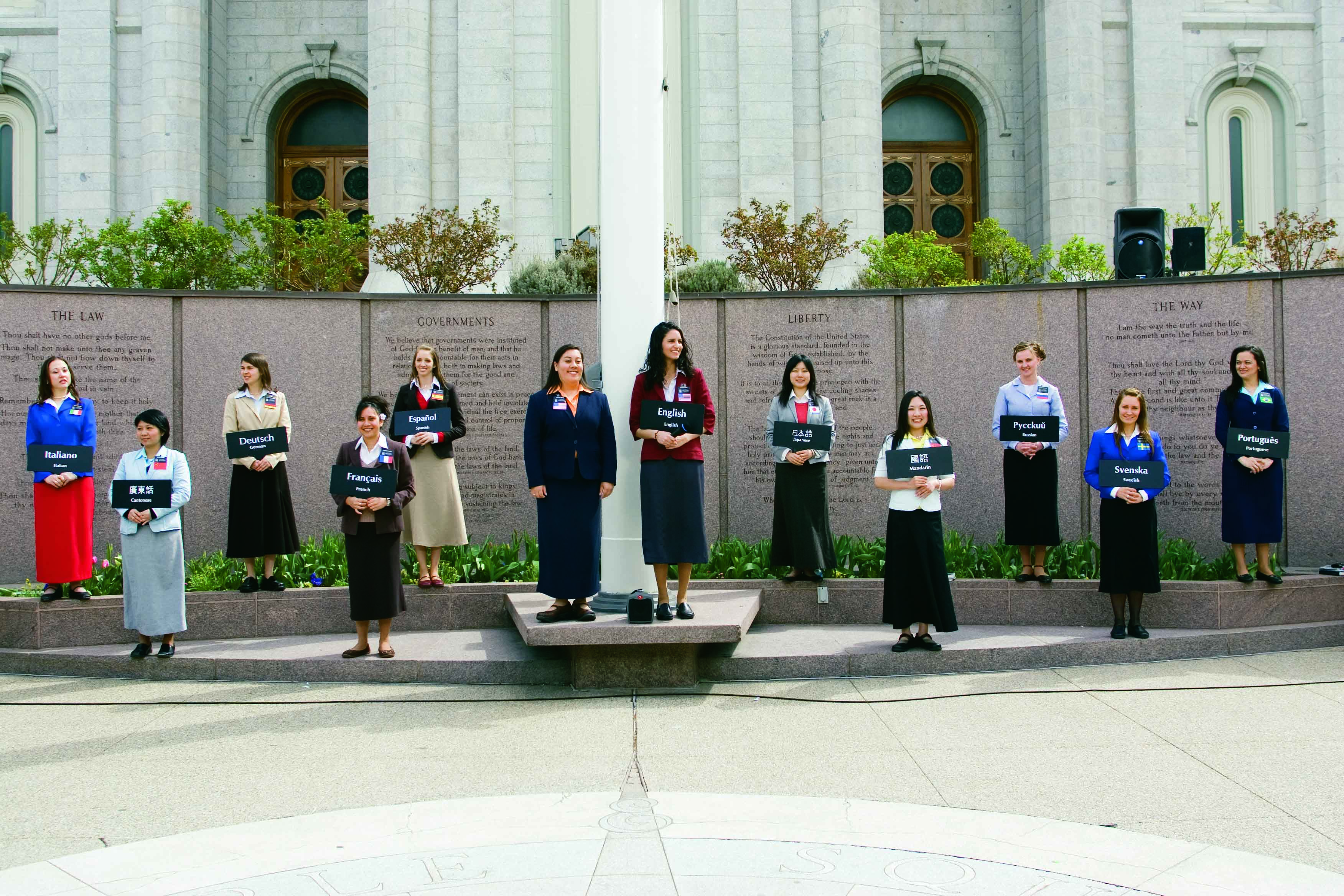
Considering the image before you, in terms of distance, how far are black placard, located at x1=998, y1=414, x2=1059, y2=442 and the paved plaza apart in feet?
7.18

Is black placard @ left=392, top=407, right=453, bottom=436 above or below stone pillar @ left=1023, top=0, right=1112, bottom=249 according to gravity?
below

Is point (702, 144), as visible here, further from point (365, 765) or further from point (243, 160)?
point (365, 765)

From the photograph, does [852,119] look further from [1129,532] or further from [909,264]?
[1129,532]

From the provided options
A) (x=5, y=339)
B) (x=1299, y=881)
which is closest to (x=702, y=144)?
(x=5, y=339)

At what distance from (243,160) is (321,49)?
313 centimetres

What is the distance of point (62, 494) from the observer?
9.65 metres

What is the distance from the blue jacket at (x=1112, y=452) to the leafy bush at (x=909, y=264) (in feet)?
23.7

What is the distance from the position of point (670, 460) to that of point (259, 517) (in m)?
3.74

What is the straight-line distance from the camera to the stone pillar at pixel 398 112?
2266cm

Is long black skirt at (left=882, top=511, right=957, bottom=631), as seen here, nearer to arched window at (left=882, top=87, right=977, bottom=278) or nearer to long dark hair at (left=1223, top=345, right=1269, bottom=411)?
long dark hair at (left=1223, top=345, right=1269, bottom=411)

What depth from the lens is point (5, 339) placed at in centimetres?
1166

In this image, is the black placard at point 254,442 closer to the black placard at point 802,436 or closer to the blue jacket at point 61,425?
the blue jacket at point 61,425

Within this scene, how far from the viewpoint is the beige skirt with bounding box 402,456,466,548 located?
10.0 m

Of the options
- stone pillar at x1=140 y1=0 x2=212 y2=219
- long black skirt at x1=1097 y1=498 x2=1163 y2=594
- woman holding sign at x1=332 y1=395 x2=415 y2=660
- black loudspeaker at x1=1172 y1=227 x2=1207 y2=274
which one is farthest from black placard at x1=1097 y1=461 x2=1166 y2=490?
stone pillar at x1=140 y1=0 x2=212 y2=219
